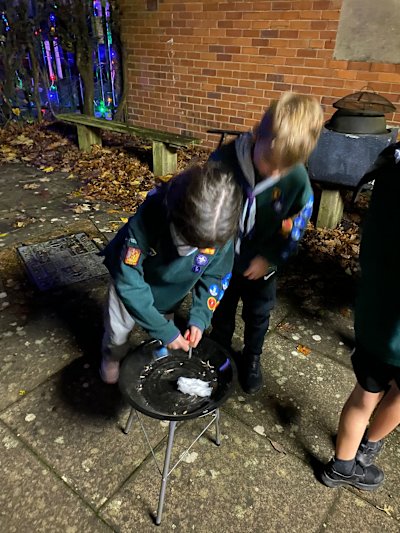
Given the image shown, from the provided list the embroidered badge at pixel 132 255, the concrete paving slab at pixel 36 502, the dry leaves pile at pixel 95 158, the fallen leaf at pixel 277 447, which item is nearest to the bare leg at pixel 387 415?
the fallen leaf at pixel 277 447

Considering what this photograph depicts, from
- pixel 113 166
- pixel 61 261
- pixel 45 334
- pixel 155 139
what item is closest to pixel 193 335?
pixel 45 334

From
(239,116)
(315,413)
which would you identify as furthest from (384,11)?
(315,413)

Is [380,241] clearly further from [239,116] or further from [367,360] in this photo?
[239,116]

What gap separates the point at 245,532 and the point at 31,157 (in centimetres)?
642

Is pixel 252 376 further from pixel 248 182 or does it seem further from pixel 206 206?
pixel 206 206

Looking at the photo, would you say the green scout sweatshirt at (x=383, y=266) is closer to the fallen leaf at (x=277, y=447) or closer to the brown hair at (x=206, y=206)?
the brown hair at (x=206, y=206)

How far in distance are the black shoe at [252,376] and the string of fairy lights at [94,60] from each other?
6797mm

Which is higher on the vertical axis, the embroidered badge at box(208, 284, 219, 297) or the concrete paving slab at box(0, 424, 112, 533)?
the embroidered badge at box(208, 284, 219, 297)

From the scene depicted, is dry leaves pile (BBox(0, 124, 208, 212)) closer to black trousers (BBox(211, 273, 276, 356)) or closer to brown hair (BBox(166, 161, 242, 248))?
black trousers (BBox(211, 273, 276, 356))

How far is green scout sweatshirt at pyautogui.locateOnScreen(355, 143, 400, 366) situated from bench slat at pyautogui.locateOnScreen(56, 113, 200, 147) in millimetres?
4232

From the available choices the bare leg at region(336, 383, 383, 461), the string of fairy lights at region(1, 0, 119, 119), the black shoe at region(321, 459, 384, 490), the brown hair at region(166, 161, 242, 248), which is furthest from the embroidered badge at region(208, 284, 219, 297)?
the string of fairy lights at region(1, 0, 119, 119)

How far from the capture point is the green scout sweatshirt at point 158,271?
1.72 metres

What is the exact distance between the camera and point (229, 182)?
1.43 meters

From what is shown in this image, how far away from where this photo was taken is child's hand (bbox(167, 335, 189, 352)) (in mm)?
1787
